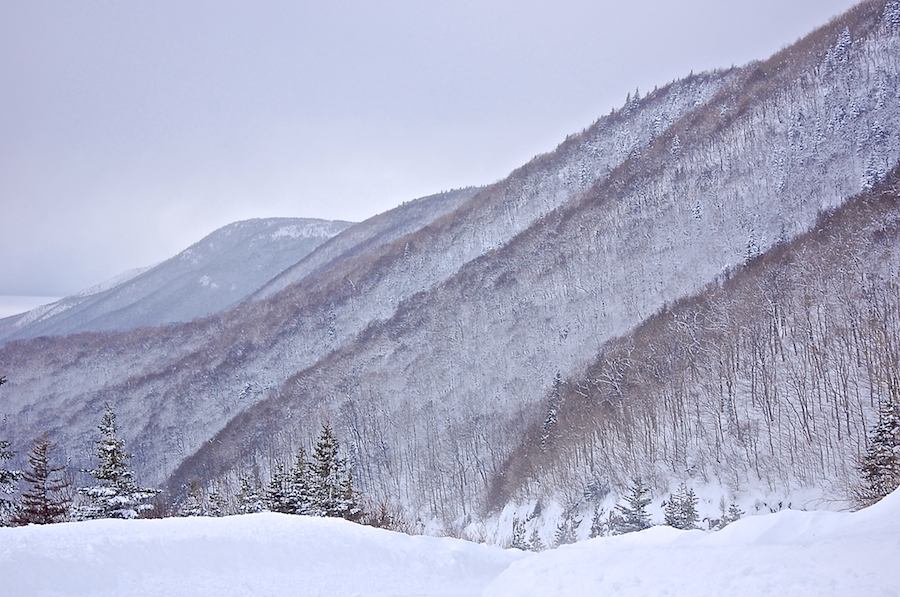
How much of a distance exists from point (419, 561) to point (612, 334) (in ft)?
170

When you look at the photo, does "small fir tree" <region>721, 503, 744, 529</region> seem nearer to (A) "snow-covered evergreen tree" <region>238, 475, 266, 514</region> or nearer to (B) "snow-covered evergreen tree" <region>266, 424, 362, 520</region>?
(B) "snow-covered evergreen tree" <region>266, 424, 362, 520</region>

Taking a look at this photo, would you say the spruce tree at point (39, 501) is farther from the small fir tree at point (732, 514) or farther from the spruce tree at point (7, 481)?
the small fir tree at point (732, 514)

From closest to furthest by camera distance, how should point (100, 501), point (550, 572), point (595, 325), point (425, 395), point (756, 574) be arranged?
1. point (756, 574)
2. point (550, 572)
3. point (100, 501)
4. point (595, 325)
5. point (425, 395)

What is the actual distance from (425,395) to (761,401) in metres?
40.1

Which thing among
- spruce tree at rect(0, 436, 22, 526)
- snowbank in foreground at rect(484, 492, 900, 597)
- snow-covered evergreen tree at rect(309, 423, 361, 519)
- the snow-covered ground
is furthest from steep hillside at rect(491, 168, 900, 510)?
spruce tree at rect(0, 436, 22, 526)

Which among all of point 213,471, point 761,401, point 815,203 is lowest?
point 213,471

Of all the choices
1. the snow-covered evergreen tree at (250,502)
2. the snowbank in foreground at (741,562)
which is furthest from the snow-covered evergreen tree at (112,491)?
the snowbank in foreground at (741,562)

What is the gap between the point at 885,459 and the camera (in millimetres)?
16656

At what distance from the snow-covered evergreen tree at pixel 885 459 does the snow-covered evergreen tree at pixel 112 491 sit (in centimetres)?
2274

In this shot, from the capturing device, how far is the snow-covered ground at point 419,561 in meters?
6.36

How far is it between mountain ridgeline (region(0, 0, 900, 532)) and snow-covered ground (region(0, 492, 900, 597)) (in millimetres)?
21718

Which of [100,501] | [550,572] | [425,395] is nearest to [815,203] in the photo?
[425,395]

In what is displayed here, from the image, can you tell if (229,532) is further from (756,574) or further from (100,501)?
(100,501)

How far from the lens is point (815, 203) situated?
2200 inches
